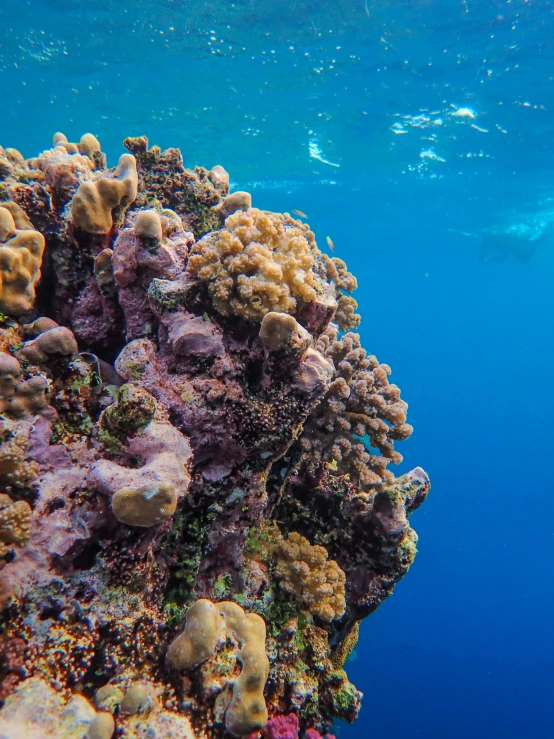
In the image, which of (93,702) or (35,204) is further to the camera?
(35,204)

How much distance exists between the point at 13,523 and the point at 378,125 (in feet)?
76.1

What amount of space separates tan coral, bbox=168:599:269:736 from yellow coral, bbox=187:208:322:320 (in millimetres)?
1956

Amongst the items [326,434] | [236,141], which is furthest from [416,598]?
[326,434]

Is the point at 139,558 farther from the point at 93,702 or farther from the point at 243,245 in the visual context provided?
the point at 243,245

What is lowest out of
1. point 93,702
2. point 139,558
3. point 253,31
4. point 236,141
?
point 93,702

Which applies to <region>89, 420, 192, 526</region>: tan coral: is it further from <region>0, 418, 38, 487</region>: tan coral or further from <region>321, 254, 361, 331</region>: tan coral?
<region>321, 254, 361, 331</region>: tan coral

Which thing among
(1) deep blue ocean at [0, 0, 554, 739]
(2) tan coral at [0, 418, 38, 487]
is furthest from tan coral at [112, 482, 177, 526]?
(1) deep blue ocean at [0, 0, 554, 739]

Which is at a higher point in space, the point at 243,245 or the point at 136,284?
the point at 243,245

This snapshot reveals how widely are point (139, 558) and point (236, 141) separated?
25.8 m

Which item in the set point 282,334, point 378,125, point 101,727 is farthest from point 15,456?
point 378,125

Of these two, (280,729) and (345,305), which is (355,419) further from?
(280,729)

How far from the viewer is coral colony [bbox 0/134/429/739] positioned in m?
2.18

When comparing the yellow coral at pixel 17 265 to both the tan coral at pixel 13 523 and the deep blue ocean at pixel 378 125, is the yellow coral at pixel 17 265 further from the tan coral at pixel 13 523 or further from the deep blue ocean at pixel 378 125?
the deep blue ocean at pixel 378 125

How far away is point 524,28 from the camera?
13.3m
